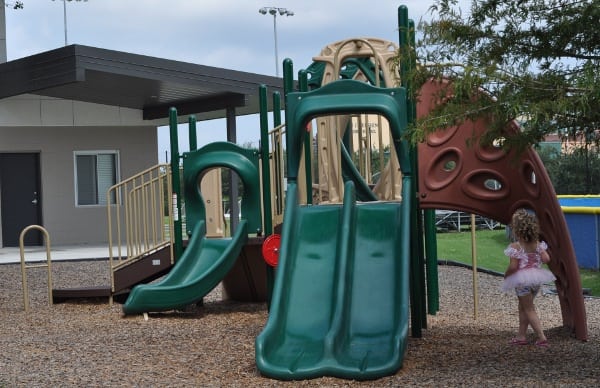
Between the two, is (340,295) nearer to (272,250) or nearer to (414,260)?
(414,260)

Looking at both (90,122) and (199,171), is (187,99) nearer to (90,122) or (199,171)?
(90,122)

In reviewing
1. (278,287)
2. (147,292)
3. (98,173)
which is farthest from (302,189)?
(98,173)

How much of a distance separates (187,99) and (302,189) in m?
11.2

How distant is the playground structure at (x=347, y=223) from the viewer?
289 inches

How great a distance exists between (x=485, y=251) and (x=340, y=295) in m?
13.9

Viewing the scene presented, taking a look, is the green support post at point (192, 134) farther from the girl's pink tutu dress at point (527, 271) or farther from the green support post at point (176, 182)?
the girl's pink tutu dress at point (527, 271)

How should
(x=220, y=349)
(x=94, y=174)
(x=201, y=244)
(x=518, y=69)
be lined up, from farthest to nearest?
(x=94, y=174) → (x=201, y=244) → (x=220, y=349) → (x=518, y=69)

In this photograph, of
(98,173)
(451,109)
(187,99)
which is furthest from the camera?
(98,173)

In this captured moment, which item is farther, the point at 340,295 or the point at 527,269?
the point at 527,269

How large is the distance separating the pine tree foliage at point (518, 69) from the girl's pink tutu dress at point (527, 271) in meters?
1.51

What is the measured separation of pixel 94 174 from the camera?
74.9ft

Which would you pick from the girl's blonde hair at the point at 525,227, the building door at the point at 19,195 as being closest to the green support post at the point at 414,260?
the girl's blonde hair at the point at 525,227

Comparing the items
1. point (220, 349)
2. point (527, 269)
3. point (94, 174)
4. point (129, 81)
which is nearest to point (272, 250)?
point (220, 349)

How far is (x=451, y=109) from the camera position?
6.24 meters
